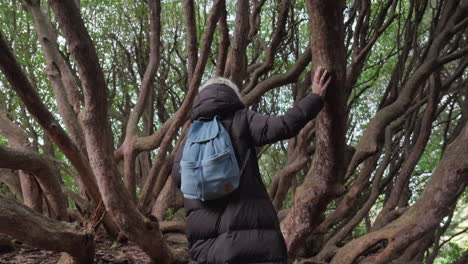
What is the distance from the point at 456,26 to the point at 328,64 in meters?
2.37

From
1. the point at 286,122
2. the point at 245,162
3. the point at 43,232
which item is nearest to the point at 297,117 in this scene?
the point at 286,122

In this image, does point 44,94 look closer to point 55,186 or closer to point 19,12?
point 19,12

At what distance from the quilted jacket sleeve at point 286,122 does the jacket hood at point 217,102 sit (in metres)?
0.18

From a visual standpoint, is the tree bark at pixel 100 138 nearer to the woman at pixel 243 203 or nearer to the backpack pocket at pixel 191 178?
the woman at pixel 243 203

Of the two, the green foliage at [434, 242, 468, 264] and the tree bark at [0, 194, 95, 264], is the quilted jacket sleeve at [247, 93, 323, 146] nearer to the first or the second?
the tree bark at [0, 194, 95, 264]

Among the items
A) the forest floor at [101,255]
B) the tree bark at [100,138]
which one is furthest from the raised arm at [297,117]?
the forest floor at [101,255]

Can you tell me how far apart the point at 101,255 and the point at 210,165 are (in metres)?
3.05

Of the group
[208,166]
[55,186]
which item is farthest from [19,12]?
[208,166]

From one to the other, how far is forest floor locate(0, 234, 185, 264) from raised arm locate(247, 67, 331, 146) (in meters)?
2.83

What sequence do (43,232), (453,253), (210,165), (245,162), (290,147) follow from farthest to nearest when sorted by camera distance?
(453,253), (290,147), (43,232), (245,162), (210,165)

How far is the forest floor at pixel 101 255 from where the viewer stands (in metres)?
4.53

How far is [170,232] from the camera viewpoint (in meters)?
6.29

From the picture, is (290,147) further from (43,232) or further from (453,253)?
(453,253)

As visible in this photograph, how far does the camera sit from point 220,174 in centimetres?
228
